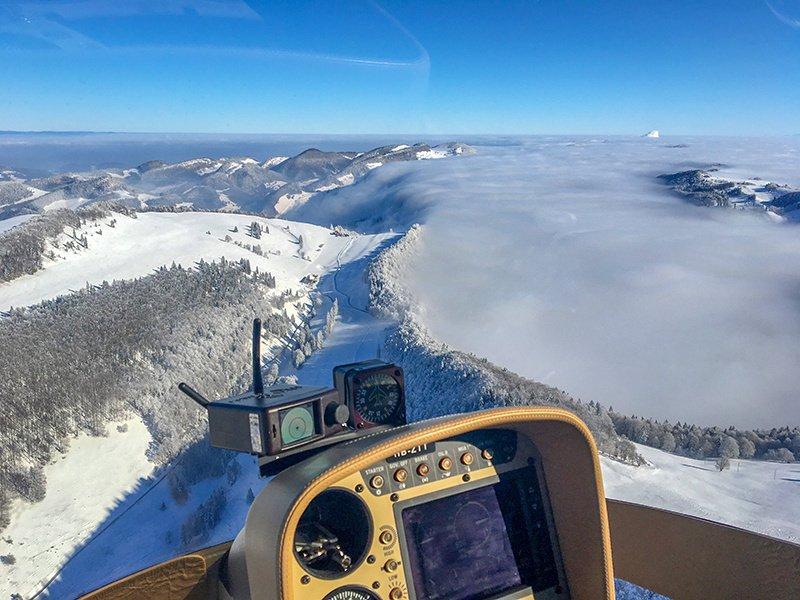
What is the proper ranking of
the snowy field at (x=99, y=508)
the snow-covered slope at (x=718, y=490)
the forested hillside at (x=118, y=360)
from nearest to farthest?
the snow-covered slope at (x=718, y=490) → the snowy field at (x=99, y=508) → the forested hillside at (x=118, y=360)

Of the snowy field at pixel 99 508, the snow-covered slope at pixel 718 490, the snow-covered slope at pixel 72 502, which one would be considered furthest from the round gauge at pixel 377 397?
the snow-covered slope at pixel 72 502

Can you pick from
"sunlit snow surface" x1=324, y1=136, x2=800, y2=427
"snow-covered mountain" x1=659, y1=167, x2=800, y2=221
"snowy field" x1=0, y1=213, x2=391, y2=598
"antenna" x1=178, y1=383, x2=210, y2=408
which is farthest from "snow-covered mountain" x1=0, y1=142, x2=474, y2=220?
"antenna" x1=178, y1=383, x2=210, y2=408

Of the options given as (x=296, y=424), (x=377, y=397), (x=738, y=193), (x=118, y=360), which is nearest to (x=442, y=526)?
(x=377, y=397)

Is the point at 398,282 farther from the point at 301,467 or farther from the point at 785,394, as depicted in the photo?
the point at 301,467

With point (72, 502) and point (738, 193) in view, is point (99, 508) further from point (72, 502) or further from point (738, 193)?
point (738, 193)

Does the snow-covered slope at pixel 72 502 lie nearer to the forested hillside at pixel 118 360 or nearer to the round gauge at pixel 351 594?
the forested hillside at pixel 118 360

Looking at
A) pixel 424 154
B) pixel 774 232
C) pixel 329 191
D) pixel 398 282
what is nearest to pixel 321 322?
pixel 398 282
